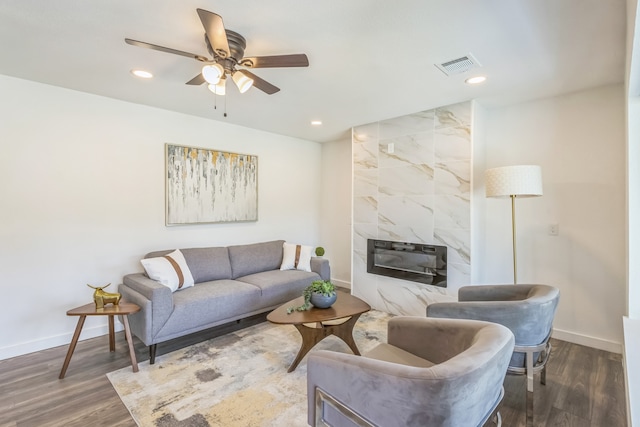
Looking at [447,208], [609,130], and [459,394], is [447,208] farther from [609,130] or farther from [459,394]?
[459,394]

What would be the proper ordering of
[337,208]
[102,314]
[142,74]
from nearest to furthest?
[102,314] < [142,74] < [337,208]

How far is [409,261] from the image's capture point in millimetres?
3758

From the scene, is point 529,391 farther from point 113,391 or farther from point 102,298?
point 102,298

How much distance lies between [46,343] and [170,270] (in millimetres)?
1283

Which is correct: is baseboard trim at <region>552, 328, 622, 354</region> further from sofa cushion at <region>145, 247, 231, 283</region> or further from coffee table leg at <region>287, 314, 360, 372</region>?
sofa cushion at <region>145, 247, 231, 283</region>

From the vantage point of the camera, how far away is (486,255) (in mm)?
3533

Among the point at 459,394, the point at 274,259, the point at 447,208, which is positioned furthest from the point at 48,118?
the point at 447,208

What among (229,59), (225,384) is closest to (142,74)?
(229,59)

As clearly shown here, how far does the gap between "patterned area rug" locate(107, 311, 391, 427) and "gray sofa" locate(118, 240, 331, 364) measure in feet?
0.81

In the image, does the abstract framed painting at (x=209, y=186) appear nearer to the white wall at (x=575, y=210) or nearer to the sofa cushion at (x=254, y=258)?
the sofa cushion at (x=254, y=258)

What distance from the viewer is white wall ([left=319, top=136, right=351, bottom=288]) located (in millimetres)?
5143

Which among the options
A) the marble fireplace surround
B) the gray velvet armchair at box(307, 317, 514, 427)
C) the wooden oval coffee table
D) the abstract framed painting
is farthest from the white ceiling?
the wooden oval coffee table

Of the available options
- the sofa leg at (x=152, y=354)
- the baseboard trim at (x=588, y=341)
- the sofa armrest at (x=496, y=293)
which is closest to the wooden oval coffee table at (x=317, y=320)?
the sofa armrest at (x=496, y=293)

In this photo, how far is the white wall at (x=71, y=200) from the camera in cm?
273
